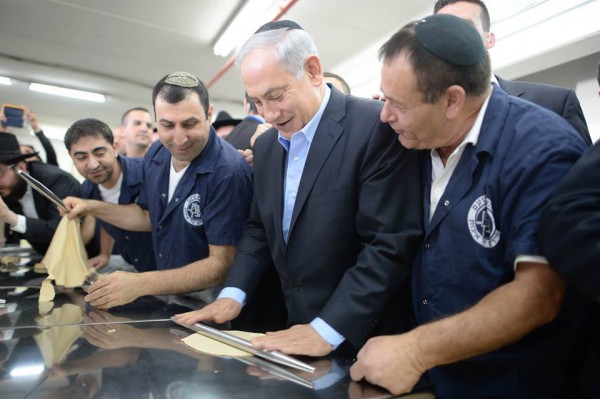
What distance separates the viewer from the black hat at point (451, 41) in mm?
910

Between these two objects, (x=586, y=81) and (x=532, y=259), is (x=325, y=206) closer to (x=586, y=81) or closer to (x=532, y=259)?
(x=532, y=259)

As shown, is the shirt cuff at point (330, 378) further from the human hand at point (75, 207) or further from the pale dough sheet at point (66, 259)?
the human hand at point (75, 207)

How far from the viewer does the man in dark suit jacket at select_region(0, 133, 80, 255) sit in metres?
2.63

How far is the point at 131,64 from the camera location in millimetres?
5910

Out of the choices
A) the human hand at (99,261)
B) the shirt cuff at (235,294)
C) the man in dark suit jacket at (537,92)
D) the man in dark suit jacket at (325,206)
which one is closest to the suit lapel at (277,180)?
the man in dark suit jacket at (325,206)

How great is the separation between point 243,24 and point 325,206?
3.49m

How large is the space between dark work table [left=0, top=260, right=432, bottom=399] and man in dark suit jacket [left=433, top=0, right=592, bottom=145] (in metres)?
1.01

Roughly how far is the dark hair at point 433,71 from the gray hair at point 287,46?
32 cm

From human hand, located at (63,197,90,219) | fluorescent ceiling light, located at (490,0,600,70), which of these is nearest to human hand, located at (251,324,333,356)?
human hand, located at (63,197,90,219)

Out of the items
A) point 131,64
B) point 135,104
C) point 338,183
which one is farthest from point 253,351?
point 135,104

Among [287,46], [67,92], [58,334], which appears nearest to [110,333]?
[58,334]

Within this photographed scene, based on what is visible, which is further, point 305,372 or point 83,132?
point 83,132

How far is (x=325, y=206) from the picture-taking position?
1.18 m

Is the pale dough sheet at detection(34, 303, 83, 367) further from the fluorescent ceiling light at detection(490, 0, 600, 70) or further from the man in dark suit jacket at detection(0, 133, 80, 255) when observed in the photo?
the fluorescent ceiling light at detection(490, 0, 600, 70)
